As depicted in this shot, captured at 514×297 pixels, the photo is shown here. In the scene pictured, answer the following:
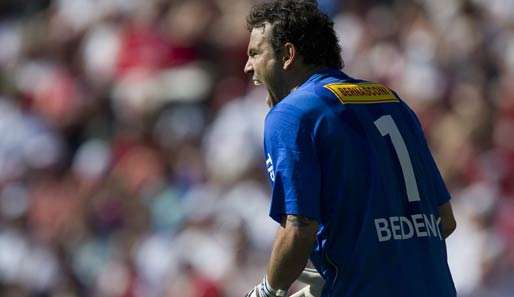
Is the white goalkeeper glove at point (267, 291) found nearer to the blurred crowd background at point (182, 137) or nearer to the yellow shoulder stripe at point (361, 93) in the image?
the yellow shoulder stripe at point (361, 93)

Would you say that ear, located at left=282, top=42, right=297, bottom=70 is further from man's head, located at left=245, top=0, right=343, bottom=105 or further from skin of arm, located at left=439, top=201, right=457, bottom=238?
skin of arm, located at left=439, top=201, right=457, bottom=238

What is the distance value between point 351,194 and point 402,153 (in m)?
0.27

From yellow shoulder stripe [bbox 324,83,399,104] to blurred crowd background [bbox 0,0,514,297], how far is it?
378 cm

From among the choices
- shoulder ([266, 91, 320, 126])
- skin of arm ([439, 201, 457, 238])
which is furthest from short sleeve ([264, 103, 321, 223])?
skin of arm ([439, 201, 457, 238])

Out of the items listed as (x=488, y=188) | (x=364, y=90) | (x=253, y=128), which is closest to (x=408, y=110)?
(x=364, y=90)

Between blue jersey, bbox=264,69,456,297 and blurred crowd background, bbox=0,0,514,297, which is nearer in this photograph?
blue jersey, bbox=264,69,456,297

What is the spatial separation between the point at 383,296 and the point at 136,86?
306 inches

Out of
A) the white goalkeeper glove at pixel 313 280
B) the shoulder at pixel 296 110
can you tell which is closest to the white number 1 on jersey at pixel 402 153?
the shoulder at pixel 296 110

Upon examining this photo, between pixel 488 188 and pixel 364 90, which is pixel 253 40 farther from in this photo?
pixel 488 188

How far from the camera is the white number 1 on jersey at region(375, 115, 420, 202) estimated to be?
465 cm

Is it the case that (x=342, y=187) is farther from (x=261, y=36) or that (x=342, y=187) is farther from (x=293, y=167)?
(x=261, y=36)

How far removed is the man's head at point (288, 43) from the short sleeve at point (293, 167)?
10.7 inches

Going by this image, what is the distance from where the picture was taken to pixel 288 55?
4773 millimetres

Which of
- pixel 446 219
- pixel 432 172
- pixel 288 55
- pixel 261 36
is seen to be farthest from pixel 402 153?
pixel 261 36
